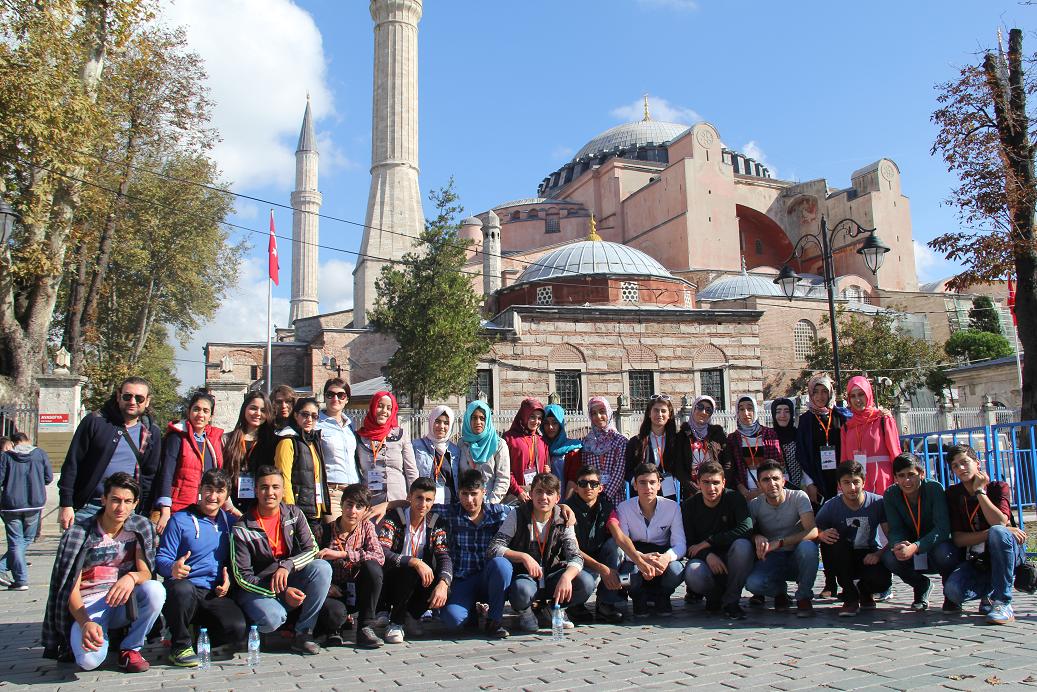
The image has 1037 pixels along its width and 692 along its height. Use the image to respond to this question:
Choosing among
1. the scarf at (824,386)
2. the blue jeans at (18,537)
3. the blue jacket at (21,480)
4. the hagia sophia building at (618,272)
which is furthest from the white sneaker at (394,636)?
the hagia sophia building at (618,272)

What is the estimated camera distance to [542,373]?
23.9 m

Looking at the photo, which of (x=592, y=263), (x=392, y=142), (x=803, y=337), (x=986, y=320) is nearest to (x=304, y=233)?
(x=392, y=142)

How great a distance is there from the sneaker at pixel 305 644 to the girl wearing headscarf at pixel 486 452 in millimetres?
1687

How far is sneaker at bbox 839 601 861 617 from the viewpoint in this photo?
5367 mm

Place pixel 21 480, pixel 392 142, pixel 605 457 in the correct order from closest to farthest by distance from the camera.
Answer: pixel 605 457, pixel 21 480, pixel 392 142

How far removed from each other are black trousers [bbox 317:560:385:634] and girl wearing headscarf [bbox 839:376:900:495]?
3.83 meters

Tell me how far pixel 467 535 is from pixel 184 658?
1.82 metres

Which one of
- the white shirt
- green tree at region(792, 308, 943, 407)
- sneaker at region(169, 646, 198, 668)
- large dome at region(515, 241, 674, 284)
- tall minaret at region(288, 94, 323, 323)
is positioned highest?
tall minaret at region(288, 94, 323, 323)

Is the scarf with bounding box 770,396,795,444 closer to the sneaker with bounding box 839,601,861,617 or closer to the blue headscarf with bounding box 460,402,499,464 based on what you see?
the sneaker with bounding box 839,601,861,617

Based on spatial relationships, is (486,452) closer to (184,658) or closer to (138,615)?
(184,658)

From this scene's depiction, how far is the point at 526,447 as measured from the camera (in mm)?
6473

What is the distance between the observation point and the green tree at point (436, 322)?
20203 mm

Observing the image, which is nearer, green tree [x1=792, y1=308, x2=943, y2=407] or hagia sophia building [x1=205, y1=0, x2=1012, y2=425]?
hagia sophia building [x1=205, y1=0, x2=1012, y2=425]

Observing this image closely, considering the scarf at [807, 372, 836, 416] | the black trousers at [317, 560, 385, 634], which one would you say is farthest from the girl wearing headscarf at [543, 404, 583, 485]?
the black trousers at [317, 560, 385, 634]
